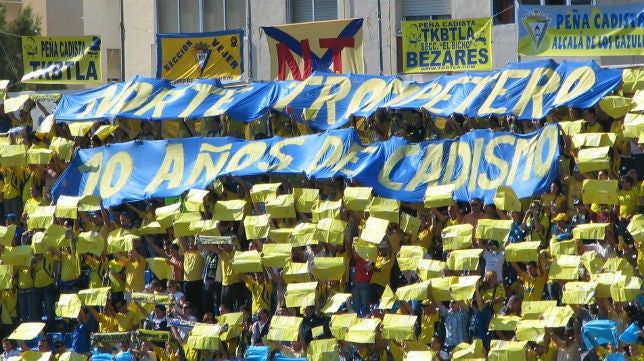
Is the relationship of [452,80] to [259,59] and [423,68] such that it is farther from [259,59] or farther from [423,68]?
[259,59]

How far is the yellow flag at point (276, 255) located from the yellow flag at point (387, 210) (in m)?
1.18

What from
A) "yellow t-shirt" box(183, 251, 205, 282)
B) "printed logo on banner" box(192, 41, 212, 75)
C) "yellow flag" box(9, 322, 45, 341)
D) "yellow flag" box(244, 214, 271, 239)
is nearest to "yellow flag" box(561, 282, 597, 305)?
"yellow flag" box(244, 214, 271, 239)

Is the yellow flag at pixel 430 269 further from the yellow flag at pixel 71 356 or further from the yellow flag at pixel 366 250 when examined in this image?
the yellow flag at pixel 71 356

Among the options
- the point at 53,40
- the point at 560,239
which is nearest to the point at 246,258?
the point at 560,239

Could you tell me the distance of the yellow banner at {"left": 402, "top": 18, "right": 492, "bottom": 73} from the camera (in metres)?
21.2

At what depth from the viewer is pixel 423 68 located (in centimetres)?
2155

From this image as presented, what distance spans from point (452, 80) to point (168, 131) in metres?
4.74

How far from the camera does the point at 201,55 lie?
23.5 m

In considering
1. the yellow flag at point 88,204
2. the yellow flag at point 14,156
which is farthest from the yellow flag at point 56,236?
the yellow flag at point 14,156

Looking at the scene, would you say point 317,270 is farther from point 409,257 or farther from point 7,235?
point 7,235

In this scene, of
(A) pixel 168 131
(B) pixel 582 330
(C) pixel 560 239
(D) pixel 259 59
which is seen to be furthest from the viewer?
(D) pixel 259 59

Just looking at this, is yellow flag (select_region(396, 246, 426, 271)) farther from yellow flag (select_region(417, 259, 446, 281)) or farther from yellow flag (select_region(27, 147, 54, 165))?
yellow flag (select_region(27, 147, 54, 165))

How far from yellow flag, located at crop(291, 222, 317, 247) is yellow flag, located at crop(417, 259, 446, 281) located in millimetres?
1696

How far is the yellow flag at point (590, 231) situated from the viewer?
16.8 metres
